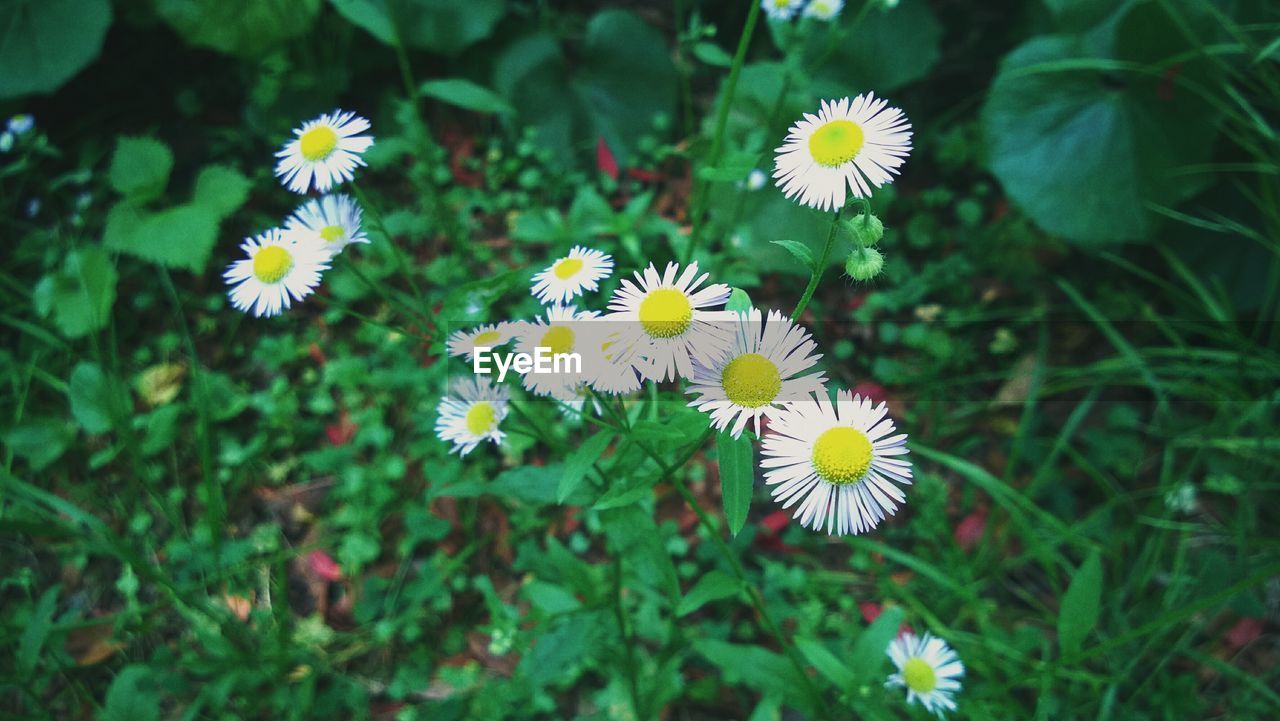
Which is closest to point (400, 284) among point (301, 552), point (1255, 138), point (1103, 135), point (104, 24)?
point (301, 552)

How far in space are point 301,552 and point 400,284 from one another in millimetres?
687

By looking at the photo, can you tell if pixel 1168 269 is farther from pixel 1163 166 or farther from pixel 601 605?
pixel 601 605

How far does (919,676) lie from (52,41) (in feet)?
7.27

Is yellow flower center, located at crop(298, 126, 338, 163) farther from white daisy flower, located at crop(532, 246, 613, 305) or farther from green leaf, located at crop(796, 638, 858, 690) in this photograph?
green leaf, located at crop(796, 638, 858, 690)

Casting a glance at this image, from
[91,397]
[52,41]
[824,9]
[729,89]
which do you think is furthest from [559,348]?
[52,41]

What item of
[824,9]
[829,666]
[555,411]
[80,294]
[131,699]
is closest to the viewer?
[829,666]

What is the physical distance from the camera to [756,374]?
784mm

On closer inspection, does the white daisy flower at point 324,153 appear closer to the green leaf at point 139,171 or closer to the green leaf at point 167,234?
the green leaf at point 167,234

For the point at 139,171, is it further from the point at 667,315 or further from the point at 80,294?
the point at 667,315

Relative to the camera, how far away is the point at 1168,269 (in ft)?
6.18

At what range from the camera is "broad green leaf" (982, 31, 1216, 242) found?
170 cm

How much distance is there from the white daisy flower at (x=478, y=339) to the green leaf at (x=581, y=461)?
154 mm

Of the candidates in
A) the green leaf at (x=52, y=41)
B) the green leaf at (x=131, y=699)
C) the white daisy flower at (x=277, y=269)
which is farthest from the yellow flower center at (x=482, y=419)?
the green leaf at (x=52, y=41)

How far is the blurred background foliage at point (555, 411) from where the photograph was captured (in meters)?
1.44
